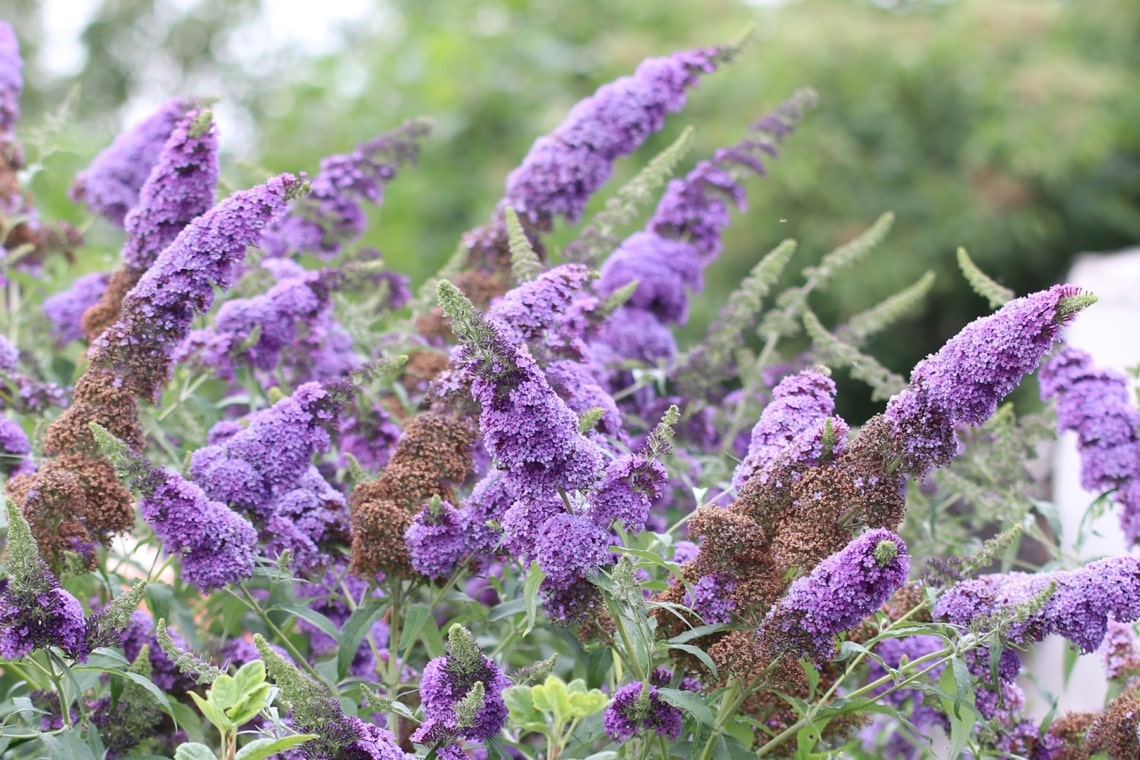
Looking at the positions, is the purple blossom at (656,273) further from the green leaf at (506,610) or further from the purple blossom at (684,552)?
the green leaf at (506,610)

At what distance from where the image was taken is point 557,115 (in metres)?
11.6

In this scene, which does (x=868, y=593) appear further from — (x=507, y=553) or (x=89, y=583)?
(x=89, y=583)

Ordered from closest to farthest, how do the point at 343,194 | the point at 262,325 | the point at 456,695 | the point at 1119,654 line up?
the point at 456,695 → the point at 1119,654 → the point at 262,325 → the point at 343,194

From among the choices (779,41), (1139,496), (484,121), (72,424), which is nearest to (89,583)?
(72,424)

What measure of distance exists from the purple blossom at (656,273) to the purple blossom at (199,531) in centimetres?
143

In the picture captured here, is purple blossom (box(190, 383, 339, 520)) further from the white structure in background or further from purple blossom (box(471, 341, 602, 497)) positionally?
the white structure in background

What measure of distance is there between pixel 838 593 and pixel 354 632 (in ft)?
2.89

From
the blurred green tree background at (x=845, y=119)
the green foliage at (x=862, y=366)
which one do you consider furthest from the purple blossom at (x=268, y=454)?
the blurred green tree background at (x=845, y=119)

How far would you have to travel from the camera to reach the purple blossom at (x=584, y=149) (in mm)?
3256

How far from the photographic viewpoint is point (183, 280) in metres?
2.30

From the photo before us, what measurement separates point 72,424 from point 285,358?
797 millimetres

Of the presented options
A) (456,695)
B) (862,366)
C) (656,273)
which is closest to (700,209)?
(656,273)

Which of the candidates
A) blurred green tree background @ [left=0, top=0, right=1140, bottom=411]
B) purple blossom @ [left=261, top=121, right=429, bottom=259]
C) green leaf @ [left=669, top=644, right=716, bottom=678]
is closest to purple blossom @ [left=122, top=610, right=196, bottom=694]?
green leaf @ [left=669, top=644, right=716, bottom=678]

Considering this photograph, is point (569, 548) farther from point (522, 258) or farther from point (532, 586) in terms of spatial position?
point (522, 258)
